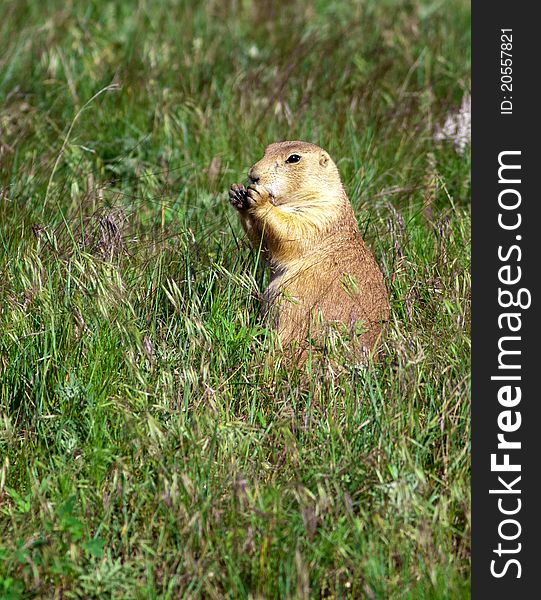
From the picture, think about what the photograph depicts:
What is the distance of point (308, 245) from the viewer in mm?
4613

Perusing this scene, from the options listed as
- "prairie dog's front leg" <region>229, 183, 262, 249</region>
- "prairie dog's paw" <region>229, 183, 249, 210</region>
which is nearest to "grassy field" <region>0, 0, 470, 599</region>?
"prairie dog's front leg" <region>229, 183, 262, 249</region>

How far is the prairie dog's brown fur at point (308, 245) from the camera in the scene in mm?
4309

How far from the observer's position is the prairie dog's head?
4.64m

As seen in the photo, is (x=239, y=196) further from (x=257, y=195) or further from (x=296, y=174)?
(x=296, y=174)

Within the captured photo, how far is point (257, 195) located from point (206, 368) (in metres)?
1.07

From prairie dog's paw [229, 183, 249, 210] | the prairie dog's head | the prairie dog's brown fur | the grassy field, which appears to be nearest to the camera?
the grassy field

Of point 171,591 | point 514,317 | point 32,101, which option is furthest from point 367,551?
point 32,101

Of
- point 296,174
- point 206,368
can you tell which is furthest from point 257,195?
point 206,368

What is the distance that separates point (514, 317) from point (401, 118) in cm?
249

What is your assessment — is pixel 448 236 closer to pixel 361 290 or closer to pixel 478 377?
pixel 361 290

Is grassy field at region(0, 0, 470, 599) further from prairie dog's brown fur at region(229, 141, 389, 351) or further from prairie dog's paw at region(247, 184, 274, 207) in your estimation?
prairie dog's paw at region(247, 184, 274, 207)

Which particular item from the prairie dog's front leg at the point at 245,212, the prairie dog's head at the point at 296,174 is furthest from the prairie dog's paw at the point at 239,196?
the prairie dog's head at the point at 296,174

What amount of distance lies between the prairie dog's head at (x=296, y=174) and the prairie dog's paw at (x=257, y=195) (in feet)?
0.09

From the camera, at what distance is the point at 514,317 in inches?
157
